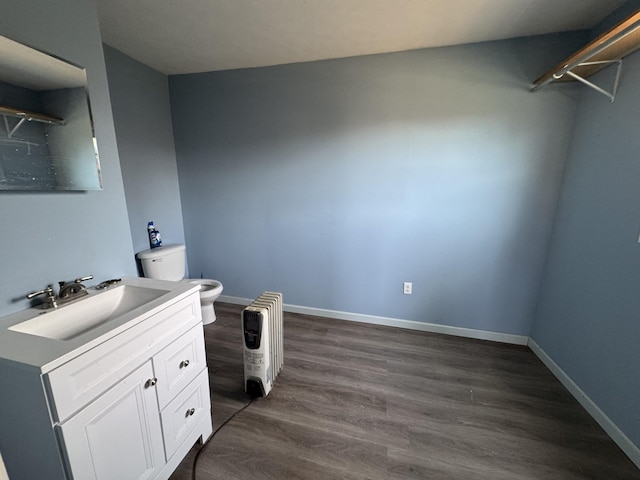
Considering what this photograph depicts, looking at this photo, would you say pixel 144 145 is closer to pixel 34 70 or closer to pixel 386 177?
pixel 34 70

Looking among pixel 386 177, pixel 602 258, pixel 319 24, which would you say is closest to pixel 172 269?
pixel 386 177

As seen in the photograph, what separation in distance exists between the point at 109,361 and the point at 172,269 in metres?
1.63

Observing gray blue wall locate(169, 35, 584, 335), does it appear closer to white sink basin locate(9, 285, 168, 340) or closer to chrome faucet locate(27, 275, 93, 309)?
white sink basin locate(9, 285, 168, 340)

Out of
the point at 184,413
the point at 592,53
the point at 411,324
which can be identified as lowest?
the point at 411,324

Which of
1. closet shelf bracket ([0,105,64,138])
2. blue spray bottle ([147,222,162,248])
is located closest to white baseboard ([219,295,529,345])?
blue spray bottle ([147,222,162,248])

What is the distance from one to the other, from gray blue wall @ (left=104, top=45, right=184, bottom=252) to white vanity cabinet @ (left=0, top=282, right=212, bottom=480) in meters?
1.51

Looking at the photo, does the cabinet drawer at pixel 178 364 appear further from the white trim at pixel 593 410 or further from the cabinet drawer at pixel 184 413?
the white trim at pixel 593 410

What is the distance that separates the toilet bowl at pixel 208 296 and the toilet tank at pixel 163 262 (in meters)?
0.23

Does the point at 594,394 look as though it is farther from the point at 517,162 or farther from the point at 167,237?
the point at 167,237

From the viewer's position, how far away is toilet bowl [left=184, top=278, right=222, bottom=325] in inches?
85.6

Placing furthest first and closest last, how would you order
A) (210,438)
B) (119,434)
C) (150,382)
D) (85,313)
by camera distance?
(210,438)
(85,313)
(150,382)
(119,434)

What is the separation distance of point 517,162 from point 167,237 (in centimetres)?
315

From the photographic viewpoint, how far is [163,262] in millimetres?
2221

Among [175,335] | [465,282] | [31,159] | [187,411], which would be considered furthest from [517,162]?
[31,159]
